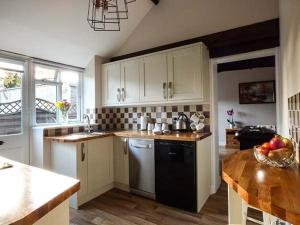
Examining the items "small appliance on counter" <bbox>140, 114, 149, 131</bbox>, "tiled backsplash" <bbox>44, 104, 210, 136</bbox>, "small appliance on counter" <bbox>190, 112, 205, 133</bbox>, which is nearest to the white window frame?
"tiled backsplash" <bbox>44, 104, 210, 136</bbox>

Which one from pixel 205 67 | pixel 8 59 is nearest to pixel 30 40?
pixel 8 59

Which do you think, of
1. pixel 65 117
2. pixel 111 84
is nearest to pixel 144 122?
pixel 111 84

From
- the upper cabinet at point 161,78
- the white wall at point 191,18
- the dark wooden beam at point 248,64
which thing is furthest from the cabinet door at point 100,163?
the dark wooden beam at point 248,64

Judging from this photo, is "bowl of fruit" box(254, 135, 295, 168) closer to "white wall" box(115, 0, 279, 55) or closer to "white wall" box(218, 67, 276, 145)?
"white wall" box(115, 0, 279, 55)

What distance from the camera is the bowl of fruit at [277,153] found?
1.06m

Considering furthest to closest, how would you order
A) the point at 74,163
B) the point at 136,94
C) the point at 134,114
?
the point at 134,114, the point at 136,94, the point at 74,163

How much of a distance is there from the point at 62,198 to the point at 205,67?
2.29 meters

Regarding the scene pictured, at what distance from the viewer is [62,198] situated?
2.47 ft

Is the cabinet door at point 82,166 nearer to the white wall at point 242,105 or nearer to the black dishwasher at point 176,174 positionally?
the black dishwasher at point 176,174

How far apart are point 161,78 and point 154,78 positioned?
0.39 feet

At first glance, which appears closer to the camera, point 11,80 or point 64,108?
point 11,80

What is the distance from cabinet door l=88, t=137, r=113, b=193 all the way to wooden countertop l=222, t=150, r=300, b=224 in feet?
6.11

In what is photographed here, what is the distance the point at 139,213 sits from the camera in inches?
86.1

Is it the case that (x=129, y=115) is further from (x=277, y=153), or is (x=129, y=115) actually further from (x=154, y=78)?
(x=277, y=153)
